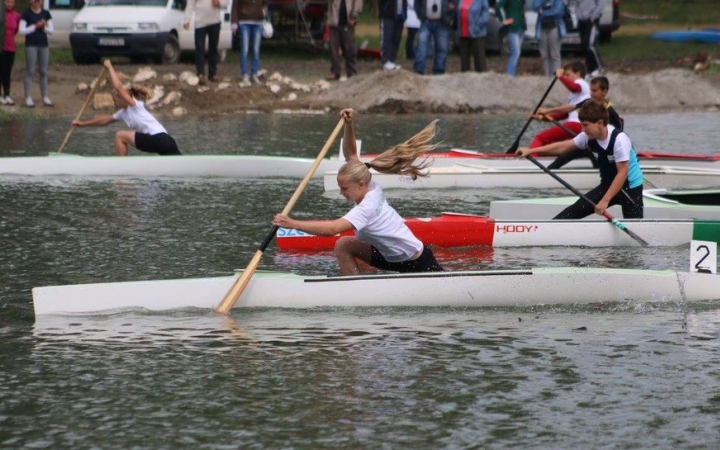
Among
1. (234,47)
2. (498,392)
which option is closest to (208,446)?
(498,392)

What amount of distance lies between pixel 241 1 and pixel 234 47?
23.6 ft

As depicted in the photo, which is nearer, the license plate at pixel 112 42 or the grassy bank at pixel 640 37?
the license plate at pixel 112 42

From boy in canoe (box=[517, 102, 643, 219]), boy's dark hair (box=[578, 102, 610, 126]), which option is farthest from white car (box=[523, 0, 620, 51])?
boy's dark hair (box=[578, 102, 610, 126])

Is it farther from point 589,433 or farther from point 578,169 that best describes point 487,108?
point 589,433

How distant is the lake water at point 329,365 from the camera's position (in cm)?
763

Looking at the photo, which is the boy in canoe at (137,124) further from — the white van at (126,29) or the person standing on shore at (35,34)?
the white van at (126,29)

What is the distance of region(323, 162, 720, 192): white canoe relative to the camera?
16891 millimetres

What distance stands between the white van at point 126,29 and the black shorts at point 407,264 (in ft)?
58.4

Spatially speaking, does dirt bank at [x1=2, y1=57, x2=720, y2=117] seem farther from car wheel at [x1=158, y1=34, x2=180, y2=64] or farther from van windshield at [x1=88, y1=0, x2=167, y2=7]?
van windshield at [x1=88, y1=0, x2=167, y2=7]

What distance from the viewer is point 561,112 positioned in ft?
56.1

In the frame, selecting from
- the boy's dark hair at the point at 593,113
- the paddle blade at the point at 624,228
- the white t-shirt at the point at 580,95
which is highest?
the boy's dark hair at the point at 593,113

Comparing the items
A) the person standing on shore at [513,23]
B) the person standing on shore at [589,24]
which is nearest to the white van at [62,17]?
the person standing on shore at [513,23]

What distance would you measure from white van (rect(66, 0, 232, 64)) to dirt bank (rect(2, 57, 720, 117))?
405mm

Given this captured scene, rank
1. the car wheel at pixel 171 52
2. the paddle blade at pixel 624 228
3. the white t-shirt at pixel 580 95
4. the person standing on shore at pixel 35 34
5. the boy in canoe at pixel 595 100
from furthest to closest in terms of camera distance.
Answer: the car wheel at pixel 171 52 → the person standing on shore at pixel 35 34 → the white t-shirt at pixel 580 95 → the boy in canoe at pixel 595 100 → the paddle blade at pixel 624 228
